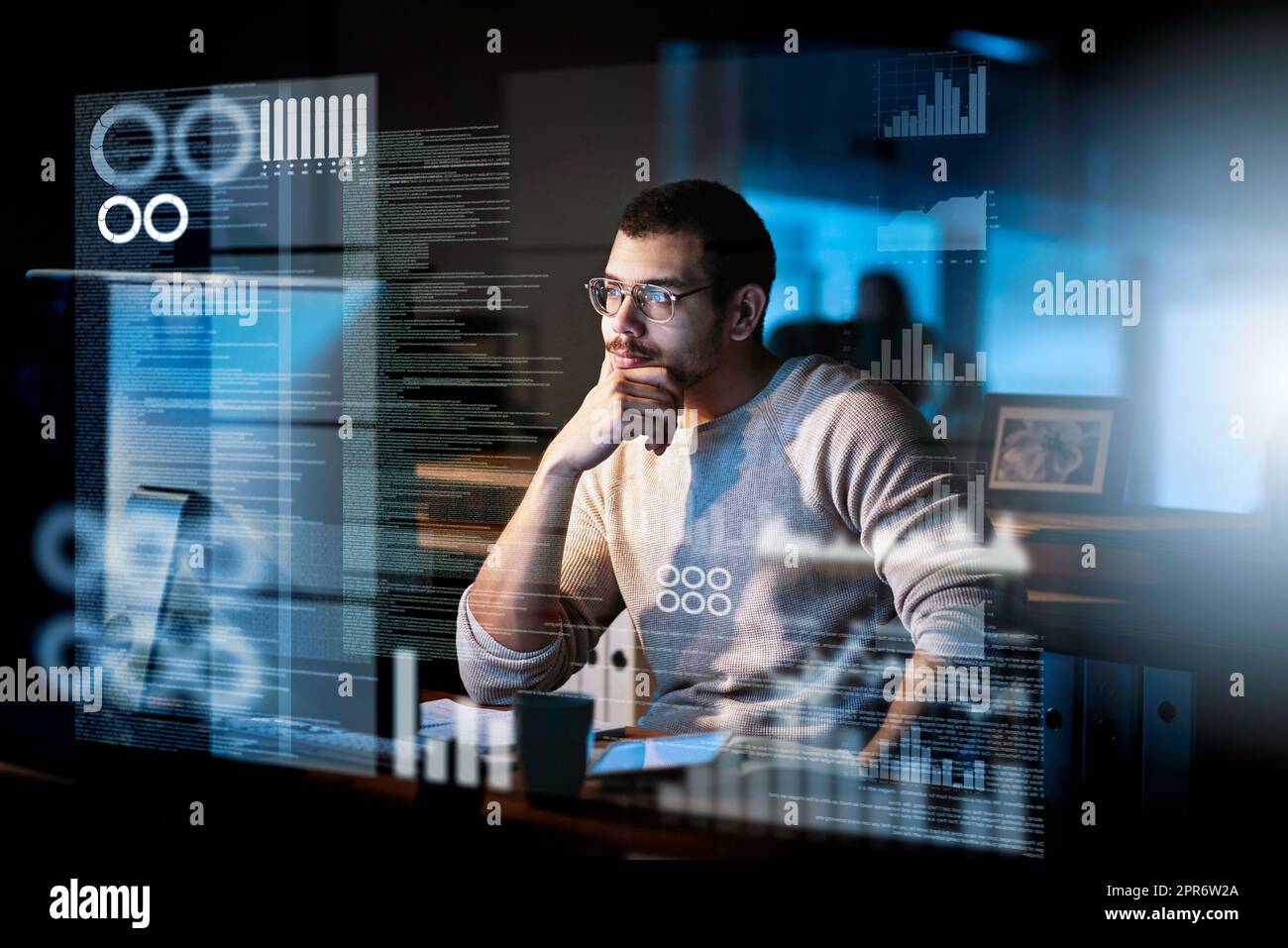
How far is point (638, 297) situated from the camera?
1.73 meters

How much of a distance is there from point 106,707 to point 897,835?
130cm

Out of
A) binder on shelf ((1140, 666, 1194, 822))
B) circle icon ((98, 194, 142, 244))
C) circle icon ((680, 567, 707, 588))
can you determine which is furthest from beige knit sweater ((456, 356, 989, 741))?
circle icon ((98, 194, 142, 244))

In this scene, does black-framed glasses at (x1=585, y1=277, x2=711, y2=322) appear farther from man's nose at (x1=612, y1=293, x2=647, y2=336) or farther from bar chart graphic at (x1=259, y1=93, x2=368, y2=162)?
bar chart graphic at (x1=259, y1=93, x2=368, y2=162)

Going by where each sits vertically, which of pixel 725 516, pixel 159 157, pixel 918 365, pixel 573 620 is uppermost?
pixel 159 157

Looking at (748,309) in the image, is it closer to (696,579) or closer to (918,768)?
(696,579)

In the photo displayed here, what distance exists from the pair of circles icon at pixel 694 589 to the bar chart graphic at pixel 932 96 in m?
0.64

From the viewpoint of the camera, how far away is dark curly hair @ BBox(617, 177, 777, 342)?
168 centimetres

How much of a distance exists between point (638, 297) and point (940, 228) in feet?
1.37

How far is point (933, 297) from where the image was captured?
1.64 metres

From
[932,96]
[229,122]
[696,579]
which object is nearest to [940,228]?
[932,96]

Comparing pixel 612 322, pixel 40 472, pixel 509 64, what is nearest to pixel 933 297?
pixel 612 322

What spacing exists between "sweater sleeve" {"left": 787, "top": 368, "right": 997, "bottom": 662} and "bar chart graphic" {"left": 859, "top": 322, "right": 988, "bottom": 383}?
0.02 m

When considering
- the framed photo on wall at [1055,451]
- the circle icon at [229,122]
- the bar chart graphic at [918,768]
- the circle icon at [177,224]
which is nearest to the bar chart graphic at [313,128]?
the circle icon at [229,122]
